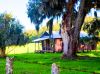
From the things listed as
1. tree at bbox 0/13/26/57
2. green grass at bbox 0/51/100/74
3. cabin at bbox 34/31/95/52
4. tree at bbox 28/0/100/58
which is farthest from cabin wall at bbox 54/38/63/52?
green grass at bbox 0/51/100/74

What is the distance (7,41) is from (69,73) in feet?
83.5

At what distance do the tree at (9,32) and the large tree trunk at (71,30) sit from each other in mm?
8981

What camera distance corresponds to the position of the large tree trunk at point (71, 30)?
4016cm

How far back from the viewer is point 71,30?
41156 mm

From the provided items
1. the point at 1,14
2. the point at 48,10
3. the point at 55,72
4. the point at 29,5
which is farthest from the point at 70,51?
the point at 55,72

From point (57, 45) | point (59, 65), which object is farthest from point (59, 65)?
point (57, 45)

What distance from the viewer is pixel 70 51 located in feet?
133

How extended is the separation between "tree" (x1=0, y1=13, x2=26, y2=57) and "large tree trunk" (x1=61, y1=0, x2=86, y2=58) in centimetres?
898

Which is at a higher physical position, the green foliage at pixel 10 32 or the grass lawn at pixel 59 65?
the green foliage at pixel 10 32

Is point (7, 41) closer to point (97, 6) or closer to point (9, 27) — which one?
point (9, 27)

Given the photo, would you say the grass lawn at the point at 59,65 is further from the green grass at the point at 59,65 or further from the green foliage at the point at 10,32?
the green foliage at the point at 10,32

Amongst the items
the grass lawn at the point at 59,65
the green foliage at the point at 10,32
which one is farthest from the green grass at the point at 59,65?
the green foliage at the point at 10,32

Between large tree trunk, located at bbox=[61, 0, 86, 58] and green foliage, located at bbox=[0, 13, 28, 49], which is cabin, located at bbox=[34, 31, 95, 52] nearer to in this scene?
green foliage, located at bbox=[0, 13, 28, 49]

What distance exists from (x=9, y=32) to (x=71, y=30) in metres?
10.9
